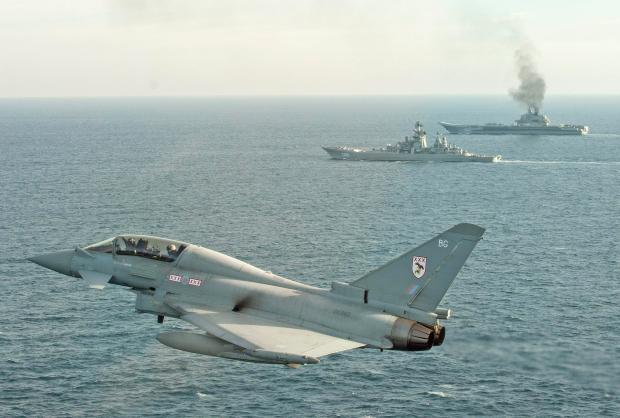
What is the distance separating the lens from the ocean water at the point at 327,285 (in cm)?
5278

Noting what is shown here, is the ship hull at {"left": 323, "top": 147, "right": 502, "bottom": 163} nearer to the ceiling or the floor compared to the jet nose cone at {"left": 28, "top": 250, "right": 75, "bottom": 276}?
nearer to the ceiling

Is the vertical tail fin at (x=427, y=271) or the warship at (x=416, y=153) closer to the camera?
the vertical tail fin at (x=427, y=271)

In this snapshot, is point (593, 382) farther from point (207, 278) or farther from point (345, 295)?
point (207, 278)

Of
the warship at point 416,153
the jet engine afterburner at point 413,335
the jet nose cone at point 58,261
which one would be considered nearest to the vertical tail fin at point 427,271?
the jet engine afterburner at point 413,335

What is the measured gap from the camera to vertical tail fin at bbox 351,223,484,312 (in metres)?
37.3

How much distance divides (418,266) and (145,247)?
1656 centimetres

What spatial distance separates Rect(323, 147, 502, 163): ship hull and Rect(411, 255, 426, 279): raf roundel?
156 meters

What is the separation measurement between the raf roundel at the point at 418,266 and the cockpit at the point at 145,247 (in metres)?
14.1

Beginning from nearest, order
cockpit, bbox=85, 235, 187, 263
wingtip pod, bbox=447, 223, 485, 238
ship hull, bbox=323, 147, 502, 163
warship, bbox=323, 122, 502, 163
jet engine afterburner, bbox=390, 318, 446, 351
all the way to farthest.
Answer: wingtip pod, bbox=447, 223, 485, 238 < jet engine afterburner, bbox=390, 318, 446, 351 < cockpit, bbox=85, 235, 187, 263 < ship hull, bbox=323, 147, 502, 163 < warship, bbox=323, 122, 502, 163

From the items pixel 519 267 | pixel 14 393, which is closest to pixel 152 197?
pixel 519 267

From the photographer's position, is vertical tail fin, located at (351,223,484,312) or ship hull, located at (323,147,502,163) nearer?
vertical tail fin, located at (351,223,484,312)

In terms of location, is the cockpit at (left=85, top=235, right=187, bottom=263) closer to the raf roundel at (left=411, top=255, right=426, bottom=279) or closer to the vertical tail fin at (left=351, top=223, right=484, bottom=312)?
the vertical tail fin at (left=351, top=223, right=484, bottom=312)

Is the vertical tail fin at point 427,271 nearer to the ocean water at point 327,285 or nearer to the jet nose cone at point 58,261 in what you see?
the ocean water at point 327,285

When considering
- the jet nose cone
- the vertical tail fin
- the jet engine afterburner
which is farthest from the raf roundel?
the jet nose cone
